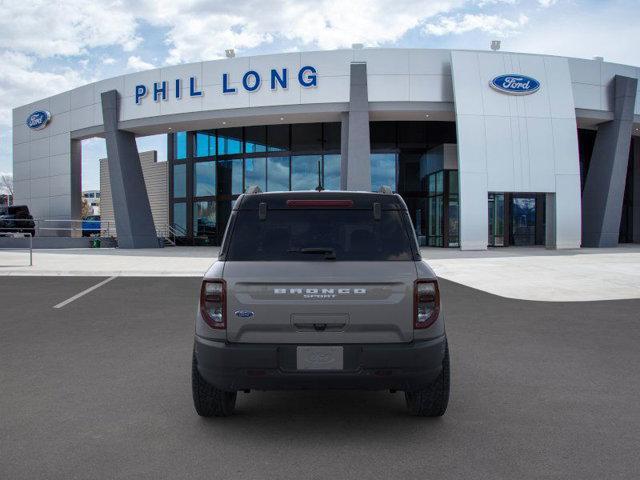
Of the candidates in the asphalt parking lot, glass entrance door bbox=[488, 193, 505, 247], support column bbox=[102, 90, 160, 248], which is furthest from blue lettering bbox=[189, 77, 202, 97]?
the asphalt parking lot

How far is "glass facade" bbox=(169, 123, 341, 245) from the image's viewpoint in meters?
32.2

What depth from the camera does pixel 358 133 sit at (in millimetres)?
25188

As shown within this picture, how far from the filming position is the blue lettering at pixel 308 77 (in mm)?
25469

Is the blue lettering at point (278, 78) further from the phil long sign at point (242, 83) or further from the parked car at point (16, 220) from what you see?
the parked car at point (16, 220)

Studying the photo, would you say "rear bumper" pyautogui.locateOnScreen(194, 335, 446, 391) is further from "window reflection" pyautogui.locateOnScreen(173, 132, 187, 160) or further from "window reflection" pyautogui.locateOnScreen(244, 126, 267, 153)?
"window reflection" pyautogui.locateOnScreen(173, 132, 187, 160)


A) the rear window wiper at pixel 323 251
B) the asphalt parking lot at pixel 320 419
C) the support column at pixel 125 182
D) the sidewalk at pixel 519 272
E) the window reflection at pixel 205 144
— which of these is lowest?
the asphalt parking lot at pixel 320 419

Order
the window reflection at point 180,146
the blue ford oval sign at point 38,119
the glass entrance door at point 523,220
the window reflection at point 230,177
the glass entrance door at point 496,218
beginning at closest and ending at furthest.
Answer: the glass entrance door at point 496,218, the glass entrance door at point 523,220, the blue ford oval sign at point 38,119, the window reflection at point 230,177, the window reflection at point 180,146

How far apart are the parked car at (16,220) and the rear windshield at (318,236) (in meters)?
31.3

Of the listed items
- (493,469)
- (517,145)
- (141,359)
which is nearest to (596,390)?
(493,469)

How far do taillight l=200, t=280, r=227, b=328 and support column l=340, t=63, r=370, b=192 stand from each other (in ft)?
70.3

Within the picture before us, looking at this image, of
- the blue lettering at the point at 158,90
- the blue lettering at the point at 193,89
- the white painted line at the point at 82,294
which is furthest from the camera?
the blue lettering at the point at 158,90

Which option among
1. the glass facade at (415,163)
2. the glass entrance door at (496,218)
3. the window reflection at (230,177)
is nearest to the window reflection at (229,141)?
the window reflection at (230,177)

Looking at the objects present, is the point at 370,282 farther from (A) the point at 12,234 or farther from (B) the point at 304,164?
(A) the point at 12,234

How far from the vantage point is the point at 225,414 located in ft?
14.4
